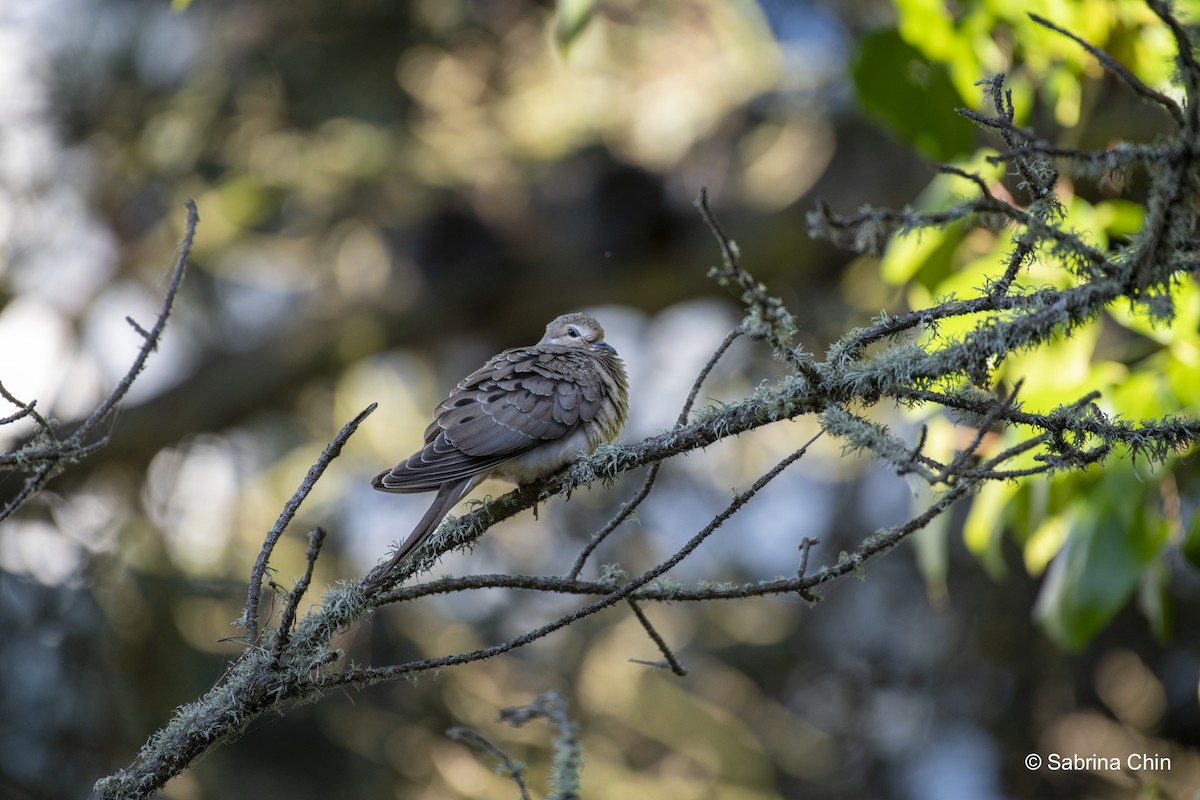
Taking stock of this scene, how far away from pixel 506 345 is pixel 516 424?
14.4 feet

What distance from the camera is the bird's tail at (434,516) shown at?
2486mm

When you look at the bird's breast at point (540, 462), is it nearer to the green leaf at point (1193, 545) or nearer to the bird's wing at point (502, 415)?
the bird's wing at point (502, 415)

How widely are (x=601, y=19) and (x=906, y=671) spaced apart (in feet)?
15.6

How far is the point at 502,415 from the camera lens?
332cm

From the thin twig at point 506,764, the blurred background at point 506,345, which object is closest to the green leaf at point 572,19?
the thin twig at point 506,764

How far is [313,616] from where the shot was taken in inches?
89.2

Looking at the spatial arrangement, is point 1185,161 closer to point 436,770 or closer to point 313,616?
point 313,616

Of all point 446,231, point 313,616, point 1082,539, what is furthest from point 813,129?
point 313,616

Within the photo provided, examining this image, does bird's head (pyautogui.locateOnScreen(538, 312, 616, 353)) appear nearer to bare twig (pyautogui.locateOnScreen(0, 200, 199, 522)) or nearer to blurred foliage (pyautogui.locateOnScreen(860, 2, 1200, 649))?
blurred foliage (pyautogui.locateOnScreen(860, 2, 1200, 649))

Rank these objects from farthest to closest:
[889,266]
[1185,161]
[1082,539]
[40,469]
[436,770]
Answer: [436,770]
[889,266]
[1082,539]
[40,469]
[1185,161]

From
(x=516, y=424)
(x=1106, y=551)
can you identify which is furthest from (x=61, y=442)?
(x=1106, y=551)

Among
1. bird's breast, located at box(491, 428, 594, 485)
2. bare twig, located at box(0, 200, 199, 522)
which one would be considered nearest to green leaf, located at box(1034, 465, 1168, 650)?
bird's breast, located at box(491, 428, 594, 485)

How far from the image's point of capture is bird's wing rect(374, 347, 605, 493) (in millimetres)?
3125

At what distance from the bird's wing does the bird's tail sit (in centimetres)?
3
